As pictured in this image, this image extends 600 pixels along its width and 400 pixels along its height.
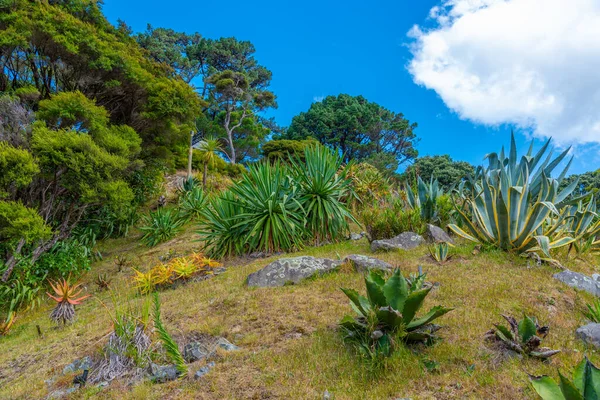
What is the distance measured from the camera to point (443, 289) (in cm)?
417

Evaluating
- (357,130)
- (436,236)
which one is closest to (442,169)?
(357,130)

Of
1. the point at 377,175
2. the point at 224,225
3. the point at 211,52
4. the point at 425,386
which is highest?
the point at 211,52

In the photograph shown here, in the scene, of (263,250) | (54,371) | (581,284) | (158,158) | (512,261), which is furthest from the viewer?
(158,158)

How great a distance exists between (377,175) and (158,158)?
7.82 metres

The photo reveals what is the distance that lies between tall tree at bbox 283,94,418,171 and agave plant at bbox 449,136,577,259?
28.1m

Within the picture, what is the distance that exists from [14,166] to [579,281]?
30.7ft

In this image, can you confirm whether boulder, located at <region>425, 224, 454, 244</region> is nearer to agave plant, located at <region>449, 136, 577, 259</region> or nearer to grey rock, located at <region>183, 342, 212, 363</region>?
agave plant, located at <region>449, 136, 577, 259</region>

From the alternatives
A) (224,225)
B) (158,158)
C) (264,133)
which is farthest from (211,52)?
(224,225)

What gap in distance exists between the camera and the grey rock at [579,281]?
4.27m

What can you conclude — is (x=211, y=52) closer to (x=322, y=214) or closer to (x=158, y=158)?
(x=158, y=158)

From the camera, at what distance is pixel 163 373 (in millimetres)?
3000

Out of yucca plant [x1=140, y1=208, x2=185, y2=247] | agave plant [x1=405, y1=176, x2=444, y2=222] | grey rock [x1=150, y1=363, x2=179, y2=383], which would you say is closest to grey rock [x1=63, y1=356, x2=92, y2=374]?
grey rock [x1=150, y1=363, x2=179, y2=383]

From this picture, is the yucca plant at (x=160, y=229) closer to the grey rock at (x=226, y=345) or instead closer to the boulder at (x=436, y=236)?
the boulder at (x=436, y=236)

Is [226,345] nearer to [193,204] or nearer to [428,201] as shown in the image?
[428,201]
